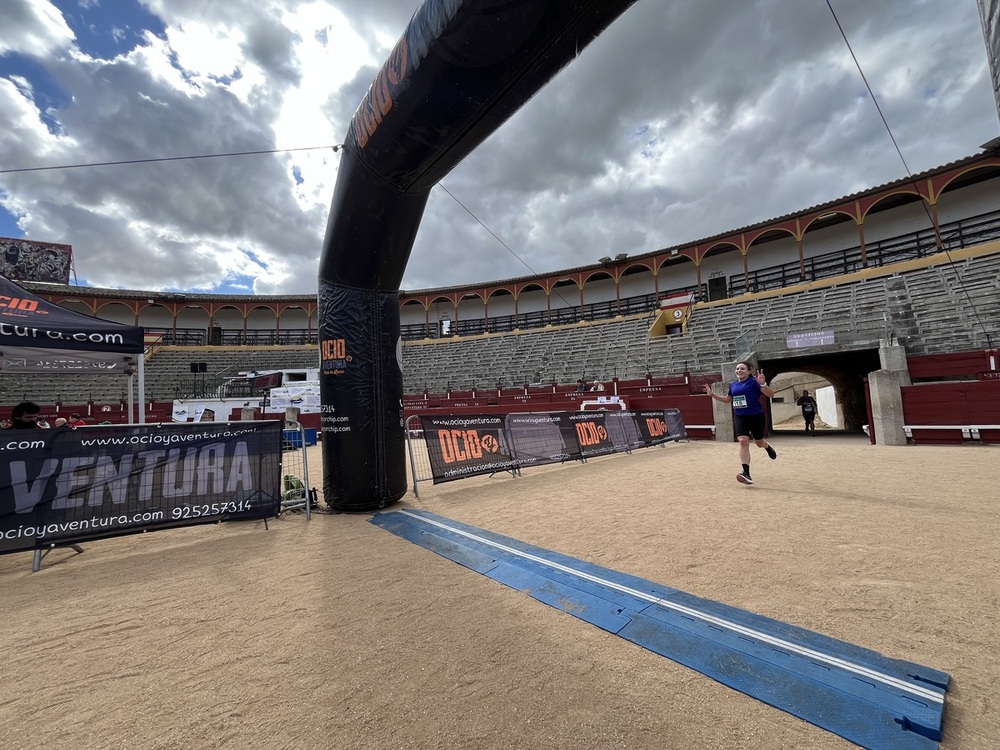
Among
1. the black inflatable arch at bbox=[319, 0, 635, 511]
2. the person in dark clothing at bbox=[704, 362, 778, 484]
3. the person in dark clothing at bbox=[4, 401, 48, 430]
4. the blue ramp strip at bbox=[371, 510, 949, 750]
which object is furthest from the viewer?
the person in dark clothing at bbox=[704, 362, 778, 484]

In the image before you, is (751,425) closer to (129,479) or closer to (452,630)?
(452,630)

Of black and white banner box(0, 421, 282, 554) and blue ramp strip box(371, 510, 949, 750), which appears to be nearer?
blue ramp strip box(371, 510, 949, 750)

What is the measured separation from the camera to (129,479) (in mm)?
4469

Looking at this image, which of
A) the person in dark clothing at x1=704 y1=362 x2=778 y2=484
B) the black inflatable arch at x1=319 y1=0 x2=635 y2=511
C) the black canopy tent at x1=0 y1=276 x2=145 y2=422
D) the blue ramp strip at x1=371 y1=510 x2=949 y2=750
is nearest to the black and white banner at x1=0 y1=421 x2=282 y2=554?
the black inflatable arch at x1=319 y1=0 x2=635 y2=511

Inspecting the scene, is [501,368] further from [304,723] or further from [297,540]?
[304,723]

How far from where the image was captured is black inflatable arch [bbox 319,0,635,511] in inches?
119

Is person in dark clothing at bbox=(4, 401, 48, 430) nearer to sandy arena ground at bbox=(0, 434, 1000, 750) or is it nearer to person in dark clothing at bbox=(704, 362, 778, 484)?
sandy arena ground at bbox=(0, 434, 1000, 750)

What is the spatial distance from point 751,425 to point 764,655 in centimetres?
485

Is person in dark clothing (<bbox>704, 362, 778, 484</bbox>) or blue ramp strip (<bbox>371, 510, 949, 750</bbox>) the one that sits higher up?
person in dark clothing (<bbox>704, 362, 778, 484</bbox>)

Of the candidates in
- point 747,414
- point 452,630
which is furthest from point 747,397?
point 452,630

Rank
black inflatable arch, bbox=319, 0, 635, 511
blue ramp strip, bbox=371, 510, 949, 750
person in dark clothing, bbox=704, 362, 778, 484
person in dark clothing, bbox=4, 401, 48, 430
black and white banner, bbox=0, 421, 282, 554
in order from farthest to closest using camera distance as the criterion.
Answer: person in dark clothing, bbox=704, 362, 778, 484, person in dark clothing, bbox=4, 401, 48, 430, black and white banner, bbox=0, 421, 282, 554, black inflatable arch, bbox=319, 0, 635, 511, blue ramp strip, bbox=371, 510, 949, 750

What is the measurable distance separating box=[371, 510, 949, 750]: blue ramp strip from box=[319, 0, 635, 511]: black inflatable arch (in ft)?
9.60

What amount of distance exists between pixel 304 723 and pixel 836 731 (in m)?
2.09

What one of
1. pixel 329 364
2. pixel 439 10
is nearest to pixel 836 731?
pixel 439 10
